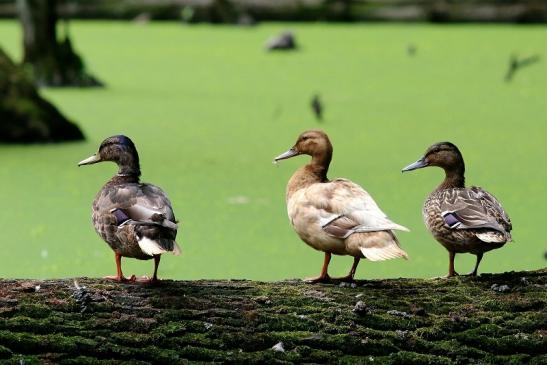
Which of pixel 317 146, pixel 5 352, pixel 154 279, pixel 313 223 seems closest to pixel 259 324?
pixel 154 279

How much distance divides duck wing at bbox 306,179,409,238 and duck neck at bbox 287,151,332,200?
0.21 metres

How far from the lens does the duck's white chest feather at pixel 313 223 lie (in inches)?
123

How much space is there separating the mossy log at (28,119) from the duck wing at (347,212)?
4120mm

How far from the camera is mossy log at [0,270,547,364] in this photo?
2764 mm

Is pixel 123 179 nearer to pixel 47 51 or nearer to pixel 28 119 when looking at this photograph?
pixel 28 119

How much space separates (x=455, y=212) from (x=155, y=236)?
31.4 inches

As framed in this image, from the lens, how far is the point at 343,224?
3105mm

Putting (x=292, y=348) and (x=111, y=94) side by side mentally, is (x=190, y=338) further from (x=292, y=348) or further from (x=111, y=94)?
(x=111, y=94)

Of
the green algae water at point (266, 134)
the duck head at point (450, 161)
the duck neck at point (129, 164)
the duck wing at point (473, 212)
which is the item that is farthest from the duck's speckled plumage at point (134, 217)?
the green algae water at point (266, 134)

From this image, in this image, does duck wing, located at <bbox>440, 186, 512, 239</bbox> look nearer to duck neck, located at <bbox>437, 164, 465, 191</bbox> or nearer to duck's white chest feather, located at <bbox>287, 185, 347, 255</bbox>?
duck neck, located at <bbox>437, 164, 465, 191</bbox>

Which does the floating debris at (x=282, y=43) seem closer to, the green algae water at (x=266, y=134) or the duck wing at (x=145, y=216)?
the green algae water at (x=266, y=134)

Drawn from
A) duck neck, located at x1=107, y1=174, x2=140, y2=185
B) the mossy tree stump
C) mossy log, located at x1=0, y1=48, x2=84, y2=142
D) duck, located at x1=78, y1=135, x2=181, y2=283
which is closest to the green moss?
duck, located at x1=78, y1=135, x2=181, y2=283

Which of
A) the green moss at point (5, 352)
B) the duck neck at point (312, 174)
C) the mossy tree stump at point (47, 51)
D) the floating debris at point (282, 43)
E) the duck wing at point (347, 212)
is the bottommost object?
the green moss at point (5, 352)

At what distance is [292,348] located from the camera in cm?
283
